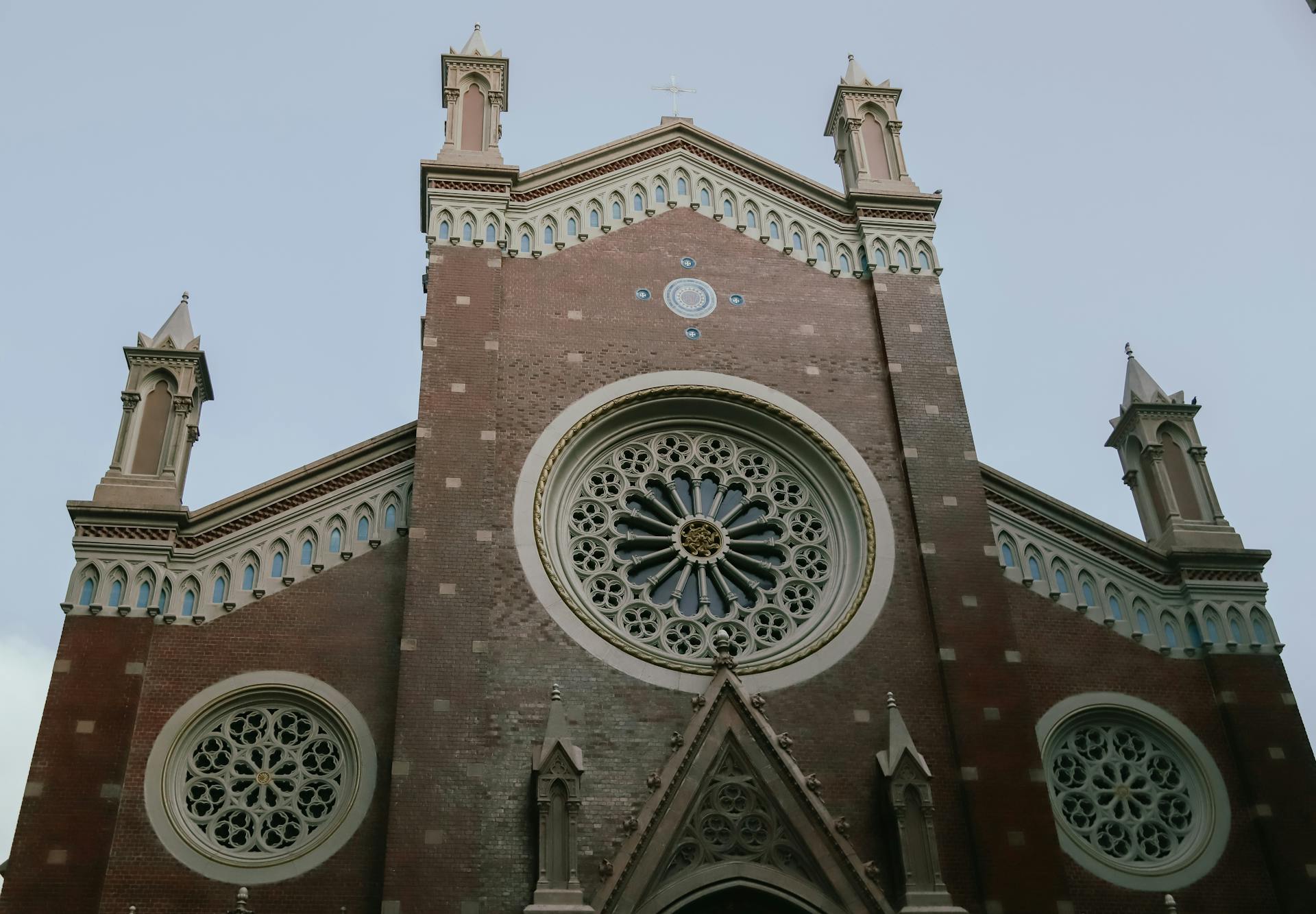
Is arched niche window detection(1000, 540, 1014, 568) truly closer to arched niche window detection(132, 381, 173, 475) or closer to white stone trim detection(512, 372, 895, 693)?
white stone trim detection(512, 372, 895, 693)

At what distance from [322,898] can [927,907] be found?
301 inches

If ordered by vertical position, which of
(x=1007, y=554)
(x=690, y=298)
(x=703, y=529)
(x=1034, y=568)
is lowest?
(x=1034, y=568)

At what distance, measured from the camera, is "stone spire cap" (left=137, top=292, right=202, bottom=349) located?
2058cm

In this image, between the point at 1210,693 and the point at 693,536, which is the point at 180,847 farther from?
the point at 1210,693

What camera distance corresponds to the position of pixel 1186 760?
64.4 feet

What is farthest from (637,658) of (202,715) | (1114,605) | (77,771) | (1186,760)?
(1186,760)

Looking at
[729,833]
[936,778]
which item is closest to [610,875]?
[729,833]

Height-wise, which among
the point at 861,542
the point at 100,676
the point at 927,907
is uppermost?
the point at 861,542

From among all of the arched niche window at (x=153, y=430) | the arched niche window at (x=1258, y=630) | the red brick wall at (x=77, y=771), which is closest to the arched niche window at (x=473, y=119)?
the arched niche window at (x=153, y=430)

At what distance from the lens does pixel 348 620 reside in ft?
61.2

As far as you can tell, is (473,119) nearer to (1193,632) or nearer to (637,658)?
(637,658)

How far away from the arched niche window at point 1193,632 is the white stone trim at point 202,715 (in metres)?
12.7

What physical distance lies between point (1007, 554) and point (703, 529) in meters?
4.95

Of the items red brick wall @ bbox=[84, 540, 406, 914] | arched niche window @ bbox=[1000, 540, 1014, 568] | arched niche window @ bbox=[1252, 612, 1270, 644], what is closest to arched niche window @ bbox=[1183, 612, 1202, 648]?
arched niche window @ bbox=[1252, 612, 1270, 644]
